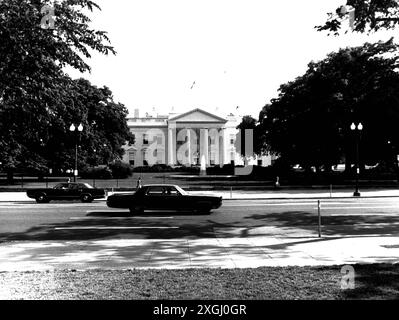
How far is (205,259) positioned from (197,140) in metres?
107

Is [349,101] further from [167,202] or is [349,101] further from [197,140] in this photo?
[197,140]

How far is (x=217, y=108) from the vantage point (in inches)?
4574

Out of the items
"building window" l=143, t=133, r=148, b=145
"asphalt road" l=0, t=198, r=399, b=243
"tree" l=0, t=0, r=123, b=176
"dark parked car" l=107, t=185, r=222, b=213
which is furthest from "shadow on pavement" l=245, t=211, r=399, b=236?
"building window" l=143, t=133, r=148, b=145

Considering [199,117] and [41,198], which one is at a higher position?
[199,117]

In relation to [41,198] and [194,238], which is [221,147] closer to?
[41,198]

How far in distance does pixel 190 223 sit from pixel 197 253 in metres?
5.98

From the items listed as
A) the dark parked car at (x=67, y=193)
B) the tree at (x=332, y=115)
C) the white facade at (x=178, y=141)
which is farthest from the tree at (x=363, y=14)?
the white facade at (x=178, y=141)

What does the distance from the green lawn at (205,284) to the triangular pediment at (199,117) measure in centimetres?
10142

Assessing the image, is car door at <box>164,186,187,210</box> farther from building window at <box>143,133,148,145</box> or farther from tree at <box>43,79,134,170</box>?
building window at <box>143,133,148,145</box>

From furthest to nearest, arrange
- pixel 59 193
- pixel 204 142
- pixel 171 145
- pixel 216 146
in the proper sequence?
pixel 216 146, pixel 171 145, pixel 204 142, pixel 59 193

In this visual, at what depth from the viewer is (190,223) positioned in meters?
16.5

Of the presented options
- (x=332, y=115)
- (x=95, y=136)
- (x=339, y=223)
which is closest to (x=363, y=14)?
(x=339, y=223)

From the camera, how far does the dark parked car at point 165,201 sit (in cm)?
1923

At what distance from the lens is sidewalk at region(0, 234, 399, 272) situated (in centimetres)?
932
